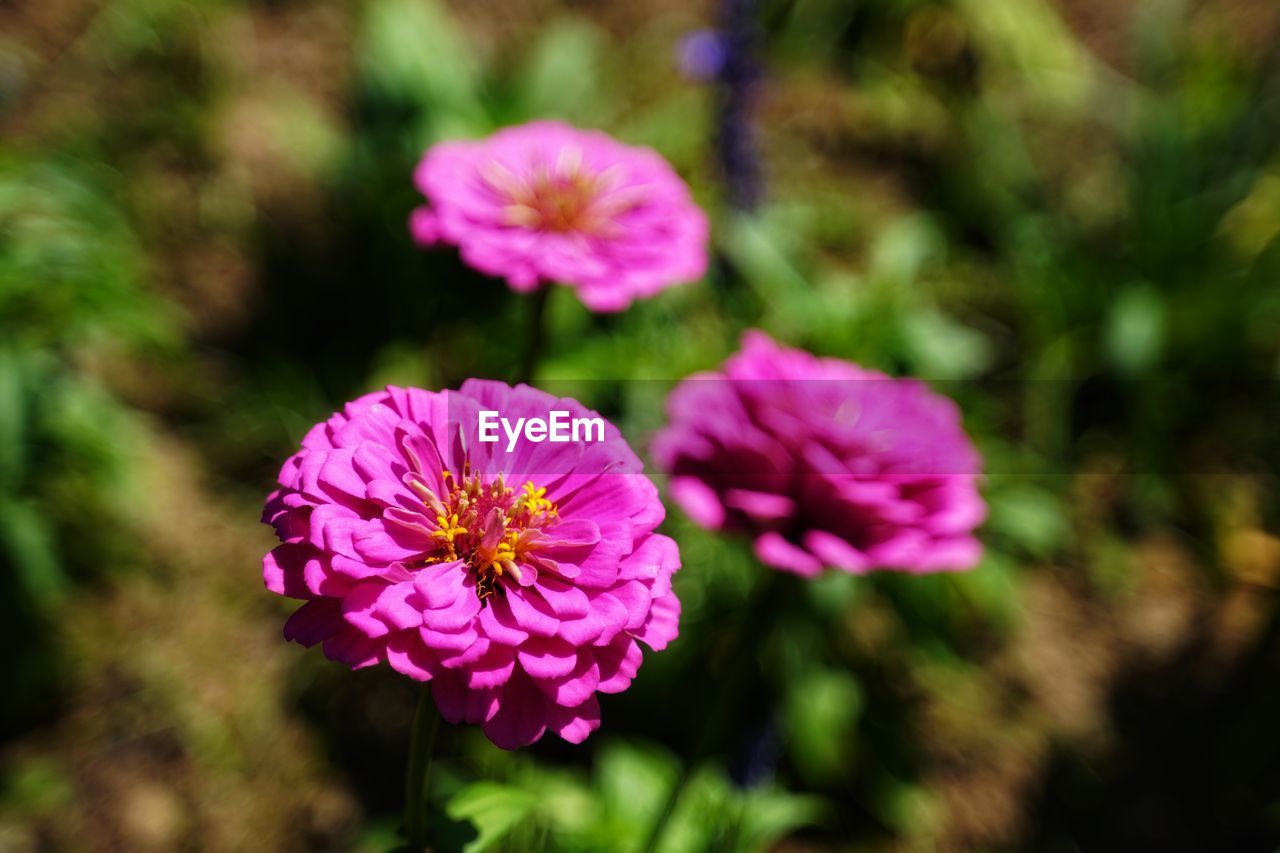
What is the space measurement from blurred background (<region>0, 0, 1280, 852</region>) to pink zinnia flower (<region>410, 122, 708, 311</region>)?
24.4 inches

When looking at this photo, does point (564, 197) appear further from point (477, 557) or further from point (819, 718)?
point (819, 718)

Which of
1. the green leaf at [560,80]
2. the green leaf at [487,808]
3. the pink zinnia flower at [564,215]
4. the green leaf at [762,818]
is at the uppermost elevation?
the green leaf at [560,80]

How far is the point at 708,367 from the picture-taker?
2.26 m

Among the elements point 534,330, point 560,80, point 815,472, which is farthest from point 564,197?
point 560,80

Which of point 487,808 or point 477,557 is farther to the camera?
point 487,808

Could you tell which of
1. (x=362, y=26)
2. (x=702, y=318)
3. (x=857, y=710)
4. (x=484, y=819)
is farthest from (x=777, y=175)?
(x=484, y=819)

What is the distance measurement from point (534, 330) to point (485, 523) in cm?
63

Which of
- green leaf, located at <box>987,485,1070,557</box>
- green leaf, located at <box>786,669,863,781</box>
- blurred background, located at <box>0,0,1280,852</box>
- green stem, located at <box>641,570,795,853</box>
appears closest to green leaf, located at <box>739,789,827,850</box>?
blurred background, located at <box>0,0,1280,852</box>

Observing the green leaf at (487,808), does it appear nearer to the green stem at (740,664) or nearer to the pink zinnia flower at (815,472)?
the green stem at (740,664)

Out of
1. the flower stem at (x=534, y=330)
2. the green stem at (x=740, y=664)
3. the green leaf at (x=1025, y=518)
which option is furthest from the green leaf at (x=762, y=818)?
the green leaf at (x=1025, y=518)

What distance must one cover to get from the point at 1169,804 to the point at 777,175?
195 cm

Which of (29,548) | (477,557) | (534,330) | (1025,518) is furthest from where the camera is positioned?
(1025,518)

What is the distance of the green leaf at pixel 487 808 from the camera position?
3.78ft

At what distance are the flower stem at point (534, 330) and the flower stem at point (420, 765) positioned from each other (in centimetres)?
61
